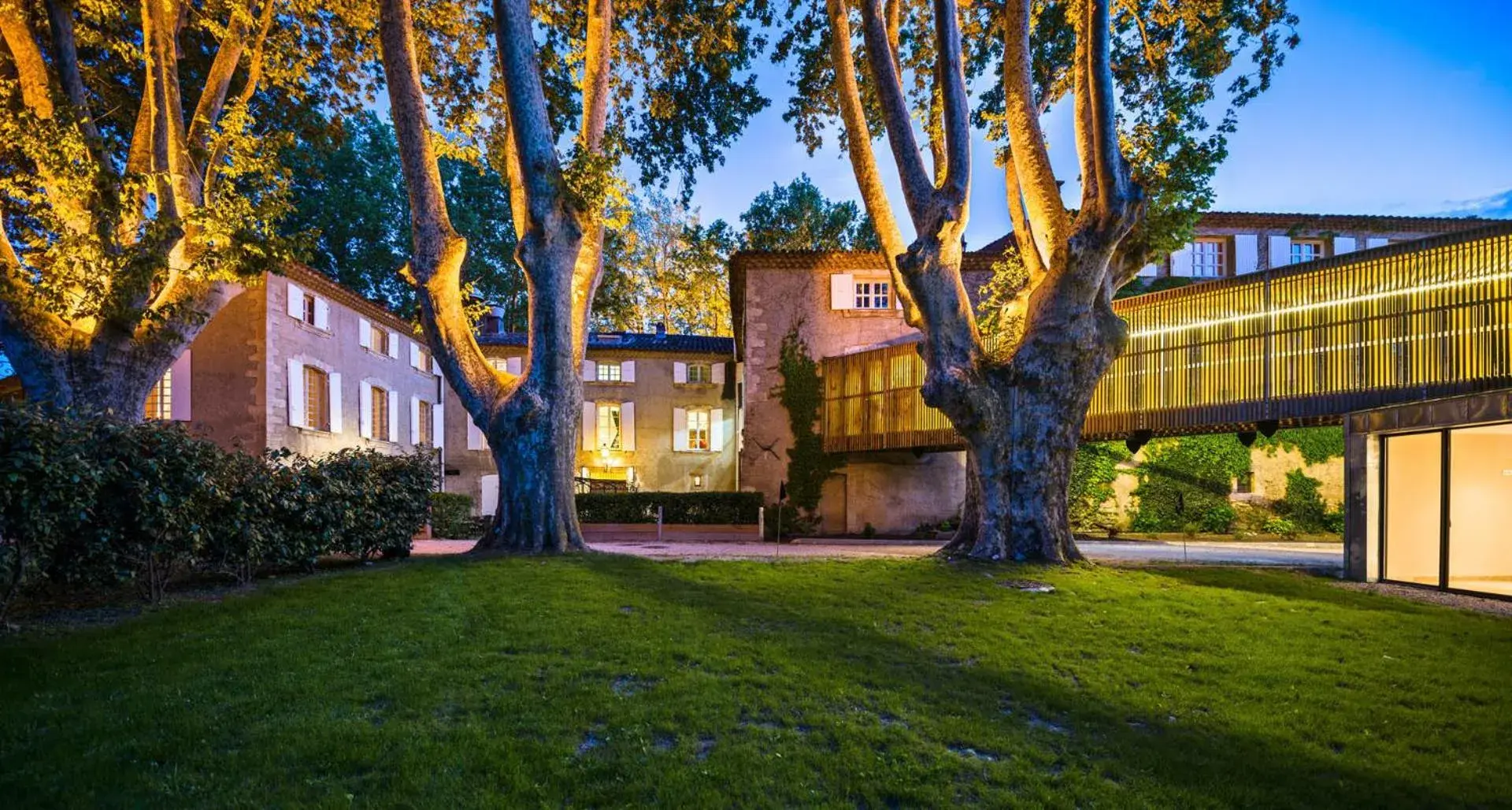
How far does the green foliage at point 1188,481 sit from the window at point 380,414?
2248cm

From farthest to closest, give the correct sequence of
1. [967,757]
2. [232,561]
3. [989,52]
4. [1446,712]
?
[989,52] < [232,561] < [1446,712] < [967,757]

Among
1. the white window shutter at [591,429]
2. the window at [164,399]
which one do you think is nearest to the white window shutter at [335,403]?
the window at [164,399]

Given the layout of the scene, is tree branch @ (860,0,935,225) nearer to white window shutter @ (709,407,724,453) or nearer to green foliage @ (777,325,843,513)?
green foliage @ (777,325,843,513)

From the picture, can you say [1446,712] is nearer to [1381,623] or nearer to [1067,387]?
[1381,623]

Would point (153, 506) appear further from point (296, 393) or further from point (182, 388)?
point (296, 393)

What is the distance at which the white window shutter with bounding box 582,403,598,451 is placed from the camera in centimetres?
2889

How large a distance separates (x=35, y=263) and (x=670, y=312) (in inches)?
1129

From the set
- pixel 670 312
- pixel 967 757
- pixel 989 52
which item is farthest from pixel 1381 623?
pixel 670 312

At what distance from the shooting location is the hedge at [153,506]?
5.48 metres

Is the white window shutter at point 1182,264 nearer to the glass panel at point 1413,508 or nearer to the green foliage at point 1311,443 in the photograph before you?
the green foliage at point 1311,443

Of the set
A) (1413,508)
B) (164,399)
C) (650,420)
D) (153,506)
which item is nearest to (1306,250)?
(1413,508)

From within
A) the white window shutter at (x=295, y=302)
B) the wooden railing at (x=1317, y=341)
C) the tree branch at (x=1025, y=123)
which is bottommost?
the wooden railing at (x=1317, y=341)

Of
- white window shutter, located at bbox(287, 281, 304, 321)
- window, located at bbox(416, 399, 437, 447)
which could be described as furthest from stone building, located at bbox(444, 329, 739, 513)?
white window shutter, located at bbox(287, 281, 304, 321)

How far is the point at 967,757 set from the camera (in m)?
3.96
